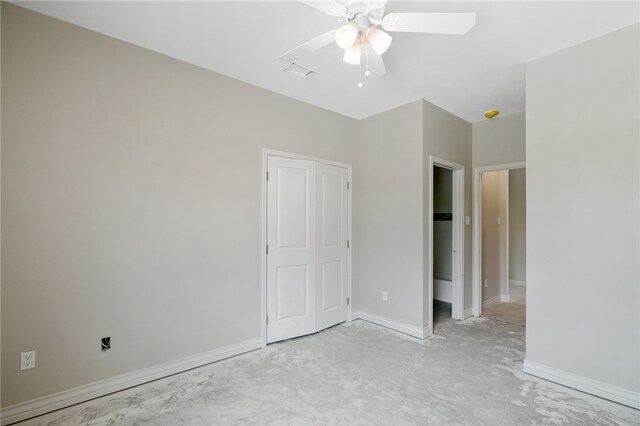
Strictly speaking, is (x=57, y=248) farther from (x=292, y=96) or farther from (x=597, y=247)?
(x=597, y=247)

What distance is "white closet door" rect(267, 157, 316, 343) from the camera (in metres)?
3.15

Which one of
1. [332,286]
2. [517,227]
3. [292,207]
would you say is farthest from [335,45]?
[517,227]

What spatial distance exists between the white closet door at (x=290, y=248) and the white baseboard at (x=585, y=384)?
2.16 m

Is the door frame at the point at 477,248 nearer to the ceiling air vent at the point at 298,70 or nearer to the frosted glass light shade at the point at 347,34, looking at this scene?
the ceiling air vent at the point at 298,70

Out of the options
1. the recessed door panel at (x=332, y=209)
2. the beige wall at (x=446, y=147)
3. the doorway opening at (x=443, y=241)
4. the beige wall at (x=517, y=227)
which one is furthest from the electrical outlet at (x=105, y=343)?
the beige wall at (x=517, y=227)

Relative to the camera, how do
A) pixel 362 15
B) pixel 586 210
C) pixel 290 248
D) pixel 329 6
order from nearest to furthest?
pixel 329 6
pixel 362 15
pixel 586 210
pixel 290 248

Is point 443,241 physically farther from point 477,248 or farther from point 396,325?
point 396,325

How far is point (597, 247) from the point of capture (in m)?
2.25

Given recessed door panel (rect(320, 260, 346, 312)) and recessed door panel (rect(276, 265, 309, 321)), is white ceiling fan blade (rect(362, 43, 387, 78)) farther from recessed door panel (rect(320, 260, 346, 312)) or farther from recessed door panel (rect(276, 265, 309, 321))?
recessed door panel (rect(320, 260, 346, 312))

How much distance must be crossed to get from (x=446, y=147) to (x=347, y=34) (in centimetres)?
261

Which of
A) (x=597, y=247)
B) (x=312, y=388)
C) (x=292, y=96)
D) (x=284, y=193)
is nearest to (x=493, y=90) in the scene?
(x=597, y=247)

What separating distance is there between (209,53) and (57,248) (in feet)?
6.27

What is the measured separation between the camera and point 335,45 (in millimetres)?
2344

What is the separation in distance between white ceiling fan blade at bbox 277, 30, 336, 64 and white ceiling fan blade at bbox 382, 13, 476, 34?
31cm
